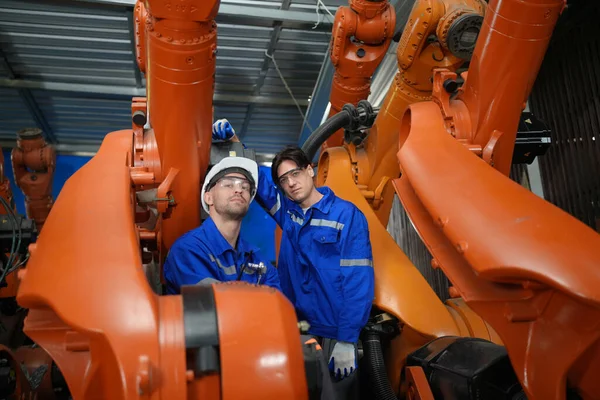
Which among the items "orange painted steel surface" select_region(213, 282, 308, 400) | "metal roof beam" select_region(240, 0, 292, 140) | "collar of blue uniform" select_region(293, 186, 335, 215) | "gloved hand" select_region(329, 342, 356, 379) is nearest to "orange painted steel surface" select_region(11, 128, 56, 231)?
"metal roof beam" select_region(240, 0, 292, 140)

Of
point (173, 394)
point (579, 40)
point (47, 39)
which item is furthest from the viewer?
point (47, 39)

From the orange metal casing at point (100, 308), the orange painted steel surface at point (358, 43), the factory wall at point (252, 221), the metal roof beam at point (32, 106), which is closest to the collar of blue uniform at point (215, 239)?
the orange metal casing at point (100, 308)

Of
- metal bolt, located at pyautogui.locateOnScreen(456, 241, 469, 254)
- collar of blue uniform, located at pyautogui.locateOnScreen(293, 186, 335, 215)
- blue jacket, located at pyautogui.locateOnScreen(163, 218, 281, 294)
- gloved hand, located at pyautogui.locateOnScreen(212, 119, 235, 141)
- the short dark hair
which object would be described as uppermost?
gloved hand, located at pyautogui.locateOnScreen(212, 119, 235, 141)

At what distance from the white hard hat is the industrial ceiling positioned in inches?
100

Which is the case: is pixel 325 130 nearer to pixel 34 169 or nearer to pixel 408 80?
pixel 408 80

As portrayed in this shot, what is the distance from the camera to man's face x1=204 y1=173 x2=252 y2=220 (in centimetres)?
279

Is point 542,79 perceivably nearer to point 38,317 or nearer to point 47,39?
point 38,317

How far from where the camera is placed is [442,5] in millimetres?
3094

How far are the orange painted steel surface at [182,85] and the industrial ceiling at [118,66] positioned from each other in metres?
2.90

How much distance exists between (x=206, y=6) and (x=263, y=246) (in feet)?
20.6

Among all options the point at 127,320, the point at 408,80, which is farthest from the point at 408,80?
the point at 127,320

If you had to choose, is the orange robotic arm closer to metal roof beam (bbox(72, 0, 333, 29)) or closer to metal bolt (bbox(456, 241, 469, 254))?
metal bolt (bbox(456, 241, 469, 254))

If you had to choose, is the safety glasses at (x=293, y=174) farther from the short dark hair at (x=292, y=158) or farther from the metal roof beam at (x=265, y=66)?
the metal roof beam at (x=265, y=66)

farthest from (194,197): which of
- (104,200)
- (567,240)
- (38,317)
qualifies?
(567,240)
